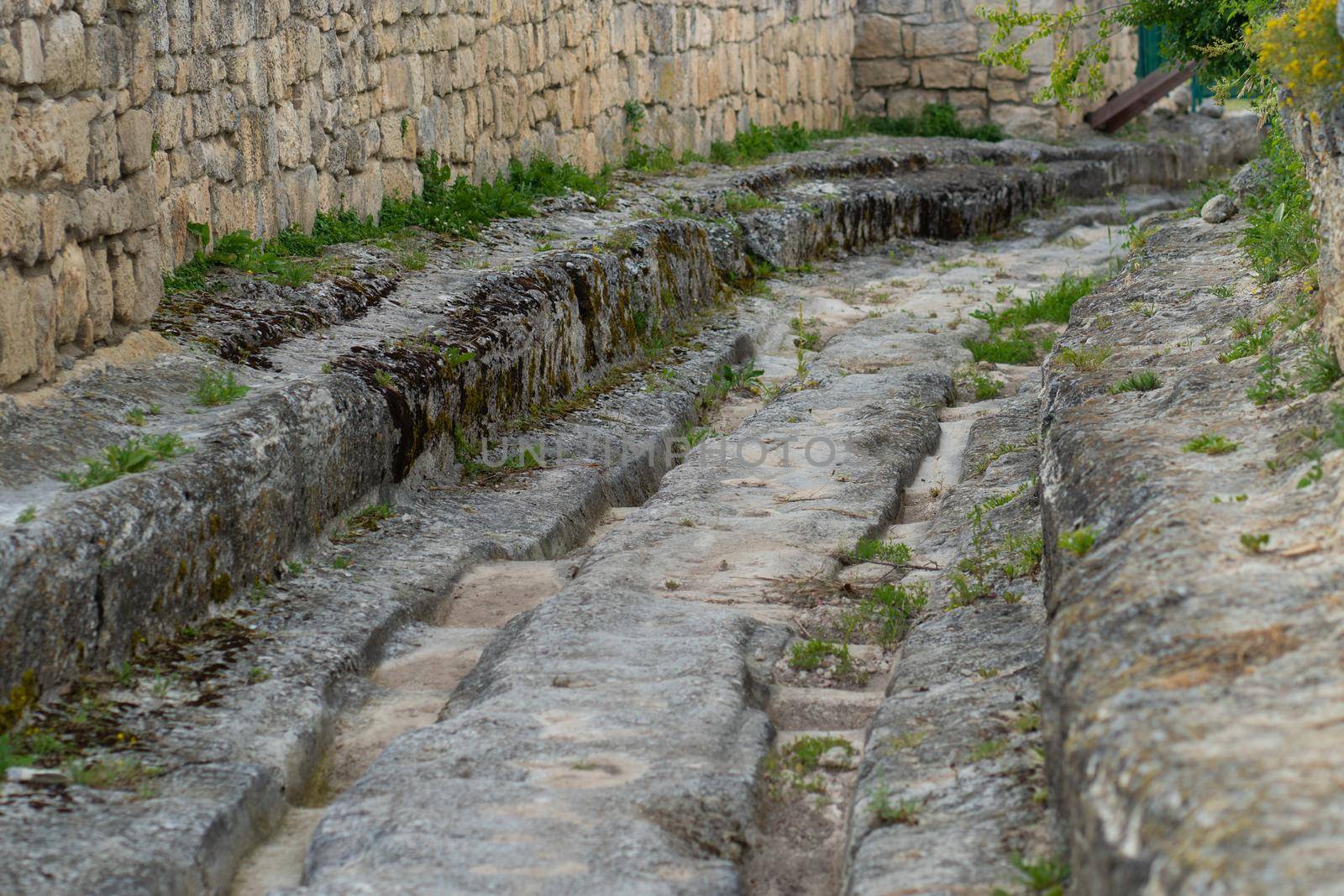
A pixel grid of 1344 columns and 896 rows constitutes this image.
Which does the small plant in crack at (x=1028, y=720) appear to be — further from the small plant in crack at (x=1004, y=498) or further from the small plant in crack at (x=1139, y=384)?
the small plant in crack at (x=1004, y=498)

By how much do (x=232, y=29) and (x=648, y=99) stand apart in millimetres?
5053

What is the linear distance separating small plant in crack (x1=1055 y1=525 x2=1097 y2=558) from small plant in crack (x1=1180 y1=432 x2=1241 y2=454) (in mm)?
399

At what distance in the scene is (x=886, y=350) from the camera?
793 centimetres

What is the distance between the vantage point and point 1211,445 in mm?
3566

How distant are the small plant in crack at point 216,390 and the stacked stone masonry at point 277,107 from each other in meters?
0.36

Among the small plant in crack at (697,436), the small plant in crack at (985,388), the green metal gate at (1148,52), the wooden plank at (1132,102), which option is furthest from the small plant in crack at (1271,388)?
the green metal gate at (1148,52)

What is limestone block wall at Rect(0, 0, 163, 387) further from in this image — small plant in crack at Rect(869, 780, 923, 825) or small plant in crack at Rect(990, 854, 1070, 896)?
small plant in crack at Rect(990, 854, 1070, 896)

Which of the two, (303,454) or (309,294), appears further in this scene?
(309,294)

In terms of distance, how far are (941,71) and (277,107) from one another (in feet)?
31.5

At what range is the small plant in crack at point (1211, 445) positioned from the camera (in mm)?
3539

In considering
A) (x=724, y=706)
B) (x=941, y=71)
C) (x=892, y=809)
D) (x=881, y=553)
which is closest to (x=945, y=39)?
(x=941, y=71)

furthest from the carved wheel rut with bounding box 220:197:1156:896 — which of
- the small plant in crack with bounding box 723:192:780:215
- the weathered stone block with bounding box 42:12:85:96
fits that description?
the small plant in crack with bounding box 723:192:780:215

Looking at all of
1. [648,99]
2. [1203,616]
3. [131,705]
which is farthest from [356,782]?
[648,99]

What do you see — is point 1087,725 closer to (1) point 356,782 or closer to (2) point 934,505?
(1) point 356,782
